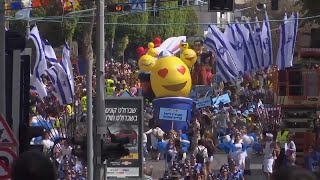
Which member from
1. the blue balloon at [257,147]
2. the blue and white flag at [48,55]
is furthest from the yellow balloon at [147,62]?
the blue balloon at [257,147]

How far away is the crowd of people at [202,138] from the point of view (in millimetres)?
24156

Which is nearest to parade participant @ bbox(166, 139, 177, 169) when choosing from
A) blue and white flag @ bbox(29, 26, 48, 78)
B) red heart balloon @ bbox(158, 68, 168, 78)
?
blue and white flag @ bbox(29, 26, 48, 78)

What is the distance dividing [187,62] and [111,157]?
21097 millimetres

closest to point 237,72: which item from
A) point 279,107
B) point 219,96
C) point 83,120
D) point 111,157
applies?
point 219,96

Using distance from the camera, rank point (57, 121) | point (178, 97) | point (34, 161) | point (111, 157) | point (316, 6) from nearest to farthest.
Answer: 1. point (34, 161)
2. point (111, 157)
3. point (316, 6)
4. point (57, 121)
5. point (178, 97)

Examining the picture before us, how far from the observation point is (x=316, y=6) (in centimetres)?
2517

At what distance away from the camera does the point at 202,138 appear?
28.8 metres

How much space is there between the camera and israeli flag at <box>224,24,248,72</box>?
36250mm

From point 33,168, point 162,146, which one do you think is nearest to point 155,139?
point 162,146

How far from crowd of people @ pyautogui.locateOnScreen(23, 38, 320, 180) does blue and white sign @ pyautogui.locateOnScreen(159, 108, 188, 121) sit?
1.06ft

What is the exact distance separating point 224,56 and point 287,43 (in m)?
2.71

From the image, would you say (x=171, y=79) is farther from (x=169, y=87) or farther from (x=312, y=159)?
(x=312, y=159)

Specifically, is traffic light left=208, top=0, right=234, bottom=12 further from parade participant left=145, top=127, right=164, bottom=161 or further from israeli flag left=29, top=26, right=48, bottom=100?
israeli flag left=29, top=26, right=48, bottom=100

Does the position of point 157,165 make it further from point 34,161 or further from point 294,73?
point 34,161
